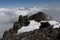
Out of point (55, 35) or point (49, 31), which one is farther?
point (49, 31)

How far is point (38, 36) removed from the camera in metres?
158

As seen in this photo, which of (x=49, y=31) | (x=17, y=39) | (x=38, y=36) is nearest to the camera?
(x=38, y=36)

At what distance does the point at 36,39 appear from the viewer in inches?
→ 6211

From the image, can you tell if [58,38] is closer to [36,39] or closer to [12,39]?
[36,39]

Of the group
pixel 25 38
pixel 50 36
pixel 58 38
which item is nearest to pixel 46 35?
pixel 50 36

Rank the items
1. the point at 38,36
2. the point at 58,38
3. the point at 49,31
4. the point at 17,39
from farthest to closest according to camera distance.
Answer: the point at 17,39 → the point at 49,31 → the point at 38,36 → the point at 58,38

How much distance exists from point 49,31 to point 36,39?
1848 cm

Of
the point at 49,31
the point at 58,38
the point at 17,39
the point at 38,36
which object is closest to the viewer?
the point at 58,38

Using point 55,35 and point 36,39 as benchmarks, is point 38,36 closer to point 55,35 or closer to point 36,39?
point 36,39

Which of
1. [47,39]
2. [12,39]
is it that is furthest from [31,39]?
[12,39]

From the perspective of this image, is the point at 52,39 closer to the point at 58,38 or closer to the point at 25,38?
the point at 58,38

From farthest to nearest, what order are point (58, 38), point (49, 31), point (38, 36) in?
1. point (49, 31)
2. point (38, 36)
3. point (58, 38)

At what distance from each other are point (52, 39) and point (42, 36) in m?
9.90

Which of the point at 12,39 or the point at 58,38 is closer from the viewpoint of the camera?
the point at 58,38
